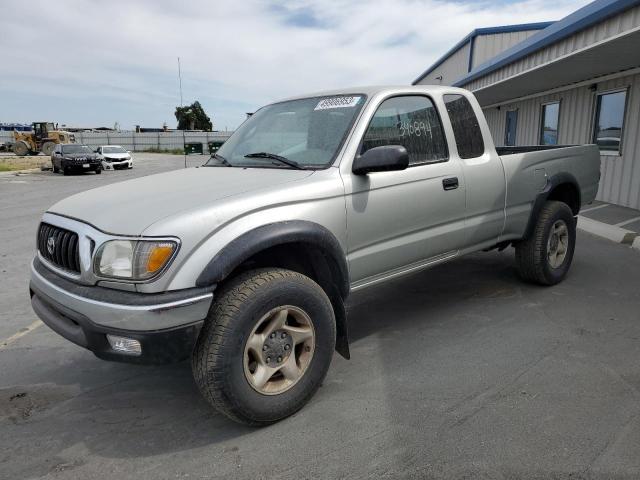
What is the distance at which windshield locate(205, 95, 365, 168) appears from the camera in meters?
3.18

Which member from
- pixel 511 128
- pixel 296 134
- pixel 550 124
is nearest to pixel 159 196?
pixel 296 134

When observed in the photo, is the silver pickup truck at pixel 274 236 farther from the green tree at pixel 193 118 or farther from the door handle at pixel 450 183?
the green tree at pixel 193 118

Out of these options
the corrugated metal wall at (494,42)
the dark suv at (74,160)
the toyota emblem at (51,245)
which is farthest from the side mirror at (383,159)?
the dark suv at (74,160)

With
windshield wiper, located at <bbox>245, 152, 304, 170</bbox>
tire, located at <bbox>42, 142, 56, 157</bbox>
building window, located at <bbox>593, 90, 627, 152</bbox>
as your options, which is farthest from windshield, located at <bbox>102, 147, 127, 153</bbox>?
windshield wiper, located at <bbox>245, 152, 304, 170</bbox>

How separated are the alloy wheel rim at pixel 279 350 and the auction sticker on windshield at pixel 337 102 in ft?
5.04

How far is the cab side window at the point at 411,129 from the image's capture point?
3297mm

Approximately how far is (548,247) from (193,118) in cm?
8571

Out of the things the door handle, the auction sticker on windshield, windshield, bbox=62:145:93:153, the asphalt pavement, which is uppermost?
the auction sticker on windshield

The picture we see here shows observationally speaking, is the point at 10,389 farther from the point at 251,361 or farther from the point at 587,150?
the point at 587,150

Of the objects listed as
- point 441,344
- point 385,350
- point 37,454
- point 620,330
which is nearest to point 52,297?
point 37,454

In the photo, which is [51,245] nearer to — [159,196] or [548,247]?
[159,196]

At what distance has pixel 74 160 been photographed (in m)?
23.2

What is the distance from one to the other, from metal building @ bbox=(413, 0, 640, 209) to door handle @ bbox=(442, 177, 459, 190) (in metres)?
4.12

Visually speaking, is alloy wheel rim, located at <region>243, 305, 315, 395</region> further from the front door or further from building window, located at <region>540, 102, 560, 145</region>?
building window, located at <region>540, 102, 560, 145</region>
